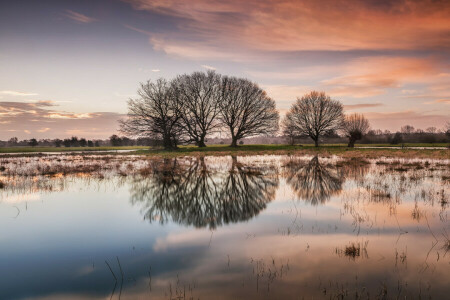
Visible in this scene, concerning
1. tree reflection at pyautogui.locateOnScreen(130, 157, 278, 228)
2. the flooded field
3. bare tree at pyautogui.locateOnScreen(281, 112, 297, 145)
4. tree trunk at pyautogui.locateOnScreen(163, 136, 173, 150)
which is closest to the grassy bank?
tree trunk at pyautogui.locateOnScreen(163, 136, 173, 150)

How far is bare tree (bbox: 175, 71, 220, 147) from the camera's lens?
58.9 meters

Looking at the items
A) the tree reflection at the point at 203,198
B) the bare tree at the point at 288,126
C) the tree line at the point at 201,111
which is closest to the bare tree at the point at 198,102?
the tree line at the point at 201,111

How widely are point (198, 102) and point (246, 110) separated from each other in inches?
423

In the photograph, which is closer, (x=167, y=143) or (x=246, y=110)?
(x=167, y=143)

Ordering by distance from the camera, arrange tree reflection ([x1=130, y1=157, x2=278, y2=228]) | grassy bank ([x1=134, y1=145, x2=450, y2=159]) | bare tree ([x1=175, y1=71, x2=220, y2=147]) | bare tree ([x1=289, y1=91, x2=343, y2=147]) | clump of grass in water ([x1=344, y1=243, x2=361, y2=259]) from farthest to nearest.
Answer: bare tree ([x1=289, y1=91, x2=343, y2=147]), bare tree ([x1=175, y1=71, x2=220, y2=147]), grassy bank ([x1=134, y1=145, x2=450, y2=159]), tree reflection ([x1=130, y1=157, x2=278, y2=228]), clump of grass in water ([x1=344, y1=243, x2=361, y2=259])

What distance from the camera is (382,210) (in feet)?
28.2

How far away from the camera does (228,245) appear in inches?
232

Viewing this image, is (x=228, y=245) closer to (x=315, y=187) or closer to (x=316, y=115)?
(x=315, y=187)

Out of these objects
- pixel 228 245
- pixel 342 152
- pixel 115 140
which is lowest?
pixel 228 245

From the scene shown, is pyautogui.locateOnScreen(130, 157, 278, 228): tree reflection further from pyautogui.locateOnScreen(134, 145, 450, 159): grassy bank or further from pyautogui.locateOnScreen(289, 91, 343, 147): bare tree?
pyautogui.locateOnScreen(289, 91, 343, 147): bare tree

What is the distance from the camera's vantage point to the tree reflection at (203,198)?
326 inches

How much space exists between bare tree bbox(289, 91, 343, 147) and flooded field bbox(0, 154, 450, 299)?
64573 millimetres

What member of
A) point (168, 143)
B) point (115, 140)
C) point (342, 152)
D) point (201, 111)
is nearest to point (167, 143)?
point (168, 143)

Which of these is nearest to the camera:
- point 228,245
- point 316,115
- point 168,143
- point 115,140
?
point 228,245
